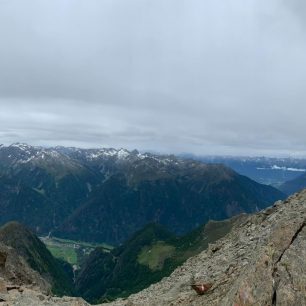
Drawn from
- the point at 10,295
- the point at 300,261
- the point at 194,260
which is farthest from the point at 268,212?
the point at 10,295

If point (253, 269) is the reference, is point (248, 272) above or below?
below

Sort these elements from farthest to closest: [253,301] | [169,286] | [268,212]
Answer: [268,212] → [169,286] → [253,301]

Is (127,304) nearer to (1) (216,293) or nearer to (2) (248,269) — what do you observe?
(1) (216,293)

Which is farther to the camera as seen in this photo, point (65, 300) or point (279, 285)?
point (65, 300)

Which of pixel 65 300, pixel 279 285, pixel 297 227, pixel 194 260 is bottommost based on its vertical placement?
pixel 65 300
